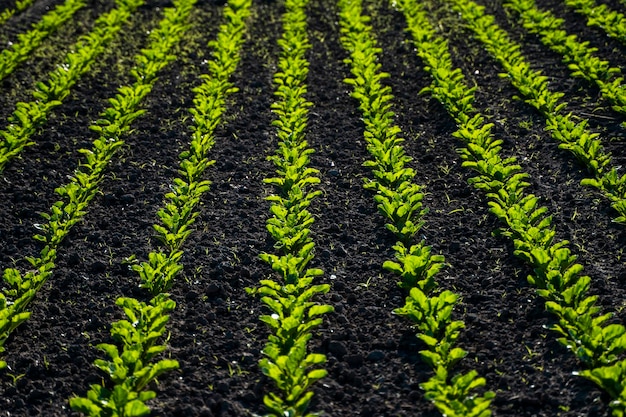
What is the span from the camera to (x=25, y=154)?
22.2 ft

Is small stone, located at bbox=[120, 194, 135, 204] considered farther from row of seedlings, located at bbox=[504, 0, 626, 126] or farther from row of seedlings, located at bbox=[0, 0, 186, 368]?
row of seedlings, located at bbox=[504, 0, 626, 126]

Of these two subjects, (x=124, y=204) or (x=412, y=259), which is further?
(x=124, y=204)

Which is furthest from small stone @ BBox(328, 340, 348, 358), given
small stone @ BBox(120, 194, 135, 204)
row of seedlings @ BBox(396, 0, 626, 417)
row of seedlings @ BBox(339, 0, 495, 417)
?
small stone @ BBox(120, 194, 135, 204)

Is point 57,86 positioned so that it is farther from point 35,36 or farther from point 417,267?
point 417,267

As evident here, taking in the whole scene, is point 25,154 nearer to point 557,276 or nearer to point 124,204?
point 124,204

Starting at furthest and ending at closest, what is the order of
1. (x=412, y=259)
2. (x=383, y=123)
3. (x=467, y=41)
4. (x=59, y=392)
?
(x=467, y=41) → (x=383, y=123) → (x=412, y=259) → (x=59, y=392)

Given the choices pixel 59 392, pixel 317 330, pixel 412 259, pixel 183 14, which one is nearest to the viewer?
pixel 59 392

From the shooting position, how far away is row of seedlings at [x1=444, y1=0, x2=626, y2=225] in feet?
18.4

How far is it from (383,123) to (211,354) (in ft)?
9.35

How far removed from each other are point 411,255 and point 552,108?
2.46 metres

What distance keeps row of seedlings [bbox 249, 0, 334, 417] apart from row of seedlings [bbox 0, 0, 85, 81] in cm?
274

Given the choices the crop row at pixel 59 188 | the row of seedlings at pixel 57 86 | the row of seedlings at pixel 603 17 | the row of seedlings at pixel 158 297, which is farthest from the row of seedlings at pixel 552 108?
the row of seedlings at pixel 57 86

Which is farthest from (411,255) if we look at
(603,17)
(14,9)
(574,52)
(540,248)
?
(14,9)

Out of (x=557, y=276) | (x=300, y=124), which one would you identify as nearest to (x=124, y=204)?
(x=300, y=124)
